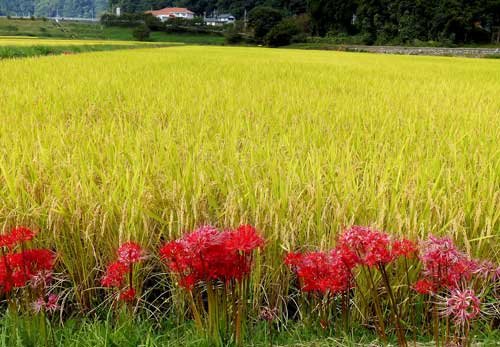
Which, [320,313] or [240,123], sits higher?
[240,123]

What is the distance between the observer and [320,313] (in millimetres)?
1283

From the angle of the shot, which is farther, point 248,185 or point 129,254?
point 248,185

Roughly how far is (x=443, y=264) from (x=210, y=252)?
0.48 meters

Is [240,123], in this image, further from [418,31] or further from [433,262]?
[418,31]

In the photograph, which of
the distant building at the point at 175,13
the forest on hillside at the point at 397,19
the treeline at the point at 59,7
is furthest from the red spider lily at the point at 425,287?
the treeline at the point at 59,7

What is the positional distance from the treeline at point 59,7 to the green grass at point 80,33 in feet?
412

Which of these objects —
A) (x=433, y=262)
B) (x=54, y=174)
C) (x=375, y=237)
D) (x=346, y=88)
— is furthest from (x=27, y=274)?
(x=346, y=88)

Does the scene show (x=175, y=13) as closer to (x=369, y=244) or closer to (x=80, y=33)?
(x=80, y=33)

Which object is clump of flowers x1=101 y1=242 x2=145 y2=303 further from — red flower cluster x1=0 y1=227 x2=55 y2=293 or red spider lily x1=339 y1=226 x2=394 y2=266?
red spider lily x1=339 y1=226 x2=394 y2=266

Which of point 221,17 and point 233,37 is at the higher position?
point 221,17

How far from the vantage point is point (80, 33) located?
48.1 metres

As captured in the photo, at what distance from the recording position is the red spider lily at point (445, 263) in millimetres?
986

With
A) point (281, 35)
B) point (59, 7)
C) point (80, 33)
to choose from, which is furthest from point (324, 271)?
point (59, 7)

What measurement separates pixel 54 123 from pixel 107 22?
206 feet
